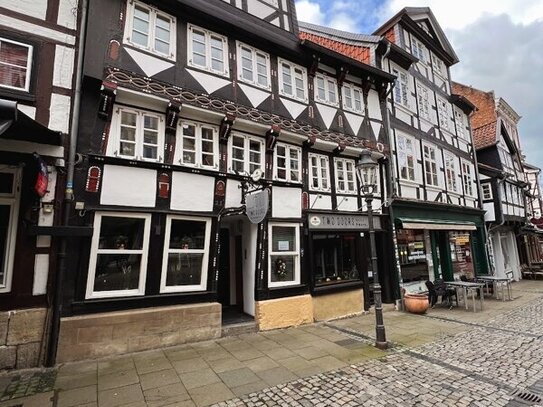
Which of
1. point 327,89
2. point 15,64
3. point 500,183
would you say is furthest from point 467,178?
point 15,64

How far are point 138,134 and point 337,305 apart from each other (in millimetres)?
7191

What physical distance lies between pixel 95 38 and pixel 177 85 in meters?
1.78

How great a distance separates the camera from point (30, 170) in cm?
545

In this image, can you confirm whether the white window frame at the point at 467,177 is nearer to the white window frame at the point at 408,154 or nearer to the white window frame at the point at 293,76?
the white window frame at the point at 408,154

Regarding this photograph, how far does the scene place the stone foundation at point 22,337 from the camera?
16.3 ft

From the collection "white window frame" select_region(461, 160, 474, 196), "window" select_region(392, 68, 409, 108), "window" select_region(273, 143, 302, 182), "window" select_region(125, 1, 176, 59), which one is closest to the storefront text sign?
"window" select_region(273, 143, 302, 182)

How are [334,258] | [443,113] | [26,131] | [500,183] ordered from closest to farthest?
[26,131]
[334,258]
[443,113]
[500,183]

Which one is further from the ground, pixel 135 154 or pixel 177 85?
pixel 177 85

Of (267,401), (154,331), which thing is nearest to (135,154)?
(154,331)

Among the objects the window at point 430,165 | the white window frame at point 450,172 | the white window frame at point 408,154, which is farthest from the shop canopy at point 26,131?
the white window frame at point 450,172

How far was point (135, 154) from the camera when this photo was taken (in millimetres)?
6504

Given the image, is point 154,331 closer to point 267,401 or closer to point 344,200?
point 267,401

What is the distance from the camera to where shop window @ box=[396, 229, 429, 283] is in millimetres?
11641

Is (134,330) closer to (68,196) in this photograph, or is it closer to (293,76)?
(68,196)
